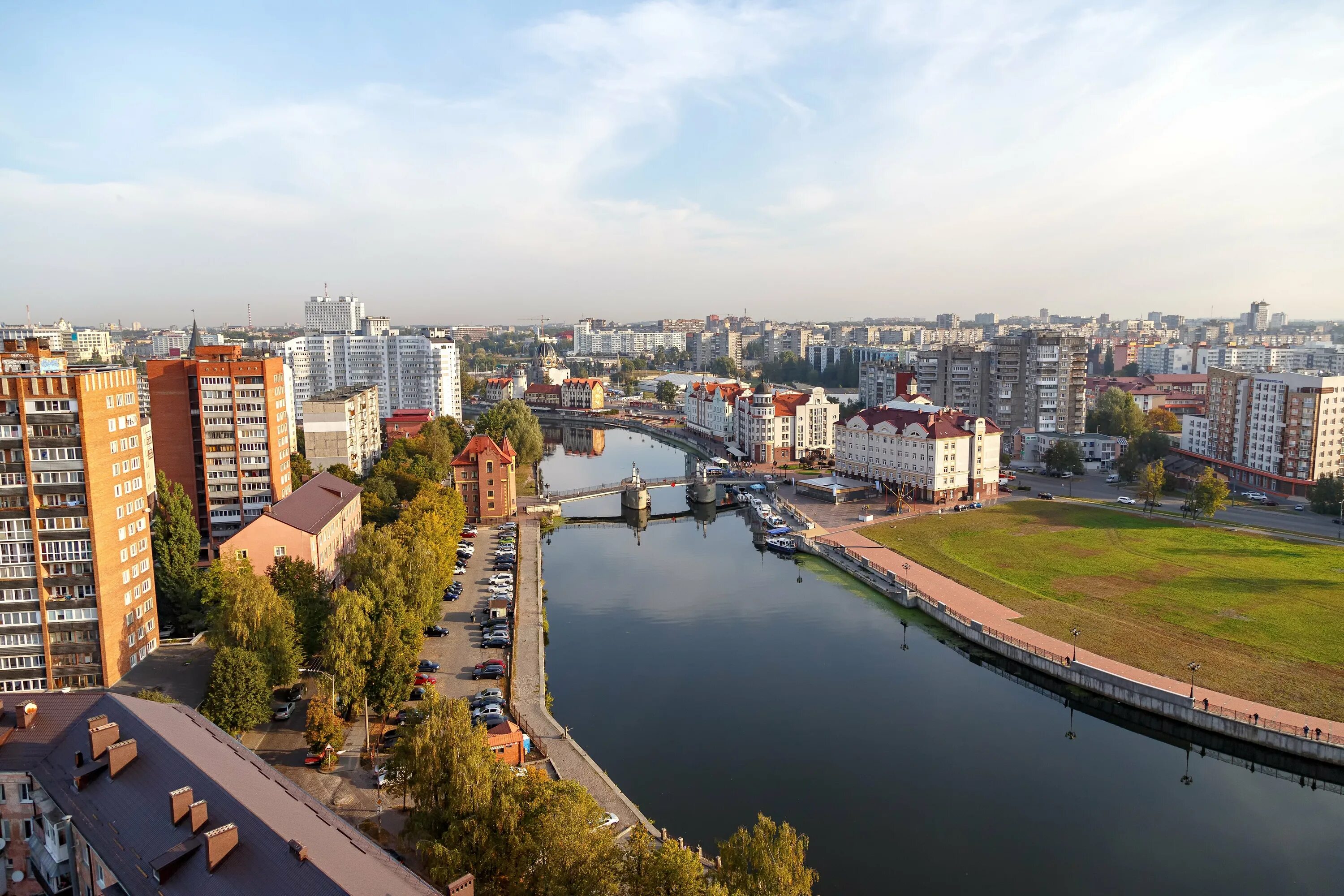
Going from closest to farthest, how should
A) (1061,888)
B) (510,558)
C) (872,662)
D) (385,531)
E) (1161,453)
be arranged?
(1061,888) → (872,662) → (385,531) → (510,558) → (1161,453)

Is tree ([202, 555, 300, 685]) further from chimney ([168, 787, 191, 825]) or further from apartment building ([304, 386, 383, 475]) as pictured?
apartment building ([304, 386, 383, 475])

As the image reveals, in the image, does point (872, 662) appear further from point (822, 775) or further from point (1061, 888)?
point (1061, 888)

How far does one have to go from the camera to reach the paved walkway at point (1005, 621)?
73.4ft

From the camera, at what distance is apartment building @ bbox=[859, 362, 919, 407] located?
81062 mm

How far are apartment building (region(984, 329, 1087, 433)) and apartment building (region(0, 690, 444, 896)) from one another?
203 feet

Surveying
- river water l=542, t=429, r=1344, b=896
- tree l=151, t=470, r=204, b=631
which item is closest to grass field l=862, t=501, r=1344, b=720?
river water l=542, t=429, r=1344, b=896

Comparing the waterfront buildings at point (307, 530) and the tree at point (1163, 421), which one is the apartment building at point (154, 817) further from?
the tree at point (1163, 421)

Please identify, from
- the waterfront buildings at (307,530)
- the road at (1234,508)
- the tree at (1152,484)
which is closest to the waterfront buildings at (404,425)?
the waterfront buildings at (307,530)

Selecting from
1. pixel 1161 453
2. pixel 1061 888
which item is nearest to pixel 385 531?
pixel 1061 888

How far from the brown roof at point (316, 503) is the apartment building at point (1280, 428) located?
51.1 m

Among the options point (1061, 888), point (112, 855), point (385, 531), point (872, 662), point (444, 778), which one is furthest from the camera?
point (385, 531)

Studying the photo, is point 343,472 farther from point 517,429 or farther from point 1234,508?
point 1234,508

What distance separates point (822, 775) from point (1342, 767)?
40.6ft

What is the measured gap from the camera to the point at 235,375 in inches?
1358
